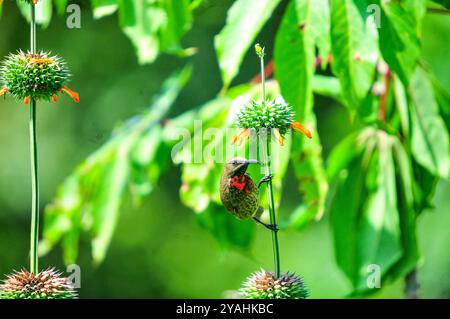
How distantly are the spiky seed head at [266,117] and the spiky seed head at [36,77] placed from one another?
0.20 metres

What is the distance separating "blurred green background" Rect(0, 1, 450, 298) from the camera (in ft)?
11.0

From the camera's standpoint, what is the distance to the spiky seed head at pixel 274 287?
27.6 inches

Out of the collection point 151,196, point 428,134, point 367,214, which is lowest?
point 367,214

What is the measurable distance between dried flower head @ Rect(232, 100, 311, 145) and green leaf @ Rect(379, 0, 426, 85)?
0.59 metres

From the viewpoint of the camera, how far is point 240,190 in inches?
28.7

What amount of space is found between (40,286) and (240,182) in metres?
0.22

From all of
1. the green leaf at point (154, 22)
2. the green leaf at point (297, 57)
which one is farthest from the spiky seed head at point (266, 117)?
the green leaf at point (154, 22)

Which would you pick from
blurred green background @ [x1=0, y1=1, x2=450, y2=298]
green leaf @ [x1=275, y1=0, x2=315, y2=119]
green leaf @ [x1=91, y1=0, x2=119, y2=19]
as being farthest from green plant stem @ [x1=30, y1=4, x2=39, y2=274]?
blurred green background @ [x1=0, y1=1, x2=450, y2=298]

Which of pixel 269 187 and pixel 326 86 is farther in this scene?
pixel 326 86

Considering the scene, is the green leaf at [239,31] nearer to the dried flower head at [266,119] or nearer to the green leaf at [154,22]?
the green leaf at [154,22]

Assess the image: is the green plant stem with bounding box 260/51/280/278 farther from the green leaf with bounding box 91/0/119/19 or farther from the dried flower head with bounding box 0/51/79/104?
the green leaf with bounding box 91/0/119/19

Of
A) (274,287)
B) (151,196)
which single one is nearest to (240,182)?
(274,287)

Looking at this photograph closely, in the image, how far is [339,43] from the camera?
1255 mm

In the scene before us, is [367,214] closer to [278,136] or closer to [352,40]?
[352,40]
